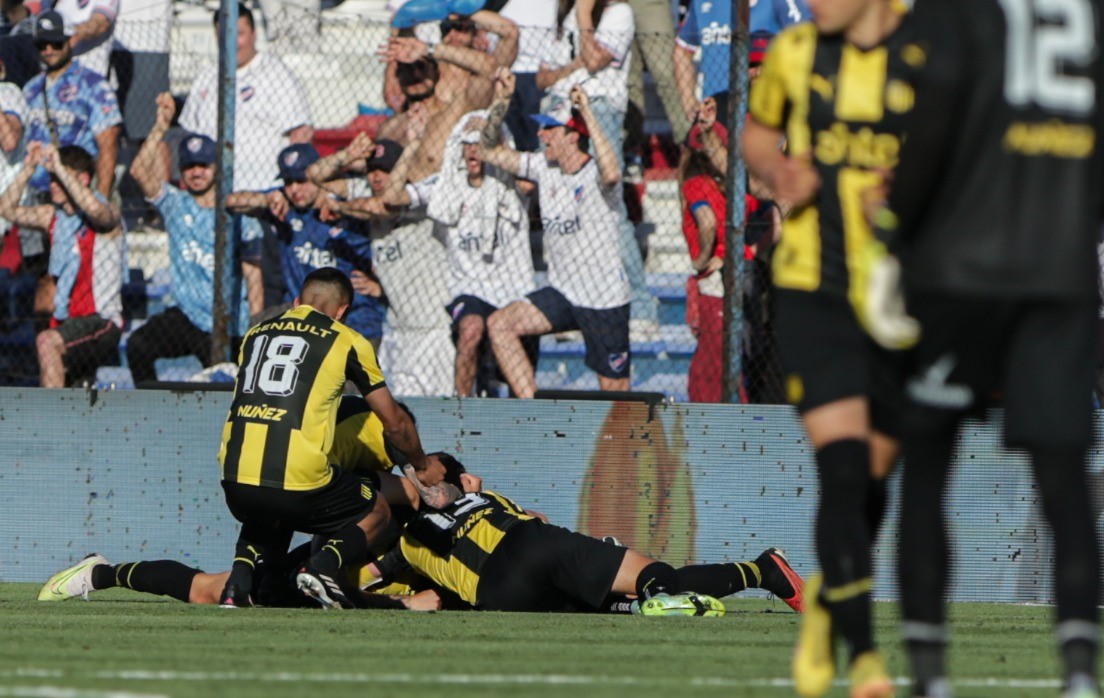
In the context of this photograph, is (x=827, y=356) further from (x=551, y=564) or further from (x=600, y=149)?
(x=600, y=149)

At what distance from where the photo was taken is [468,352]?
36.9 feet

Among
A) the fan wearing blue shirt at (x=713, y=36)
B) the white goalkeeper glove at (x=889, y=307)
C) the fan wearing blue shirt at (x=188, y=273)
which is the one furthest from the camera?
the fan wearing blue shirt at (x=188, y=273)

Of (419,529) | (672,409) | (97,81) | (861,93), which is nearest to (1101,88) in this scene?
(861,93)

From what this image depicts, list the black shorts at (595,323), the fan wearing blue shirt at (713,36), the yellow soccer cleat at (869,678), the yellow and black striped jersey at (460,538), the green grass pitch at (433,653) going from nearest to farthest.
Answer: the yellow soccer cleat at (869,678), the green grass pitch at (433,653), the yellow and black striped jersey at (460,538), the fan wearing blue shirt at (713,36), the black shorts at (595,323)

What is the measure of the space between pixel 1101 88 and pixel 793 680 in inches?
85.6

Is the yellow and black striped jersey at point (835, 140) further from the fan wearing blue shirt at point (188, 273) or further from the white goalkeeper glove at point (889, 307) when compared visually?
the fan wearing blue shirt at point (188, 273)

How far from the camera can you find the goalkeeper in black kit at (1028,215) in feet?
13.5

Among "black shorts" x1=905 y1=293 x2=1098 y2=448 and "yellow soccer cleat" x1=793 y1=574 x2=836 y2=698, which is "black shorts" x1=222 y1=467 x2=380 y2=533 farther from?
"black shorts" x1=905 y1=293 x2=1098 y2=448

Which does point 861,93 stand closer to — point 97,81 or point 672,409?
point 672,409

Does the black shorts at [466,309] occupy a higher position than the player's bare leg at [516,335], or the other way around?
the black shorts at [466,309]

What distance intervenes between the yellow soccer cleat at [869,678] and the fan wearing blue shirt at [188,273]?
25.0 feet

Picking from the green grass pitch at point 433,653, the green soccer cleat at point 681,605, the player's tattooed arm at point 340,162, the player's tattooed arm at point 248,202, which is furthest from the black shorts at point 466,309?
the green soccer cleat at point 681,605

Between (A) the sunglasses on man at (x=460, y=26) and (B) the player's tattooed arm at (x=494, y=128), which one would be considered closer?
(B) the player's tattooed arm at (x=494, y=128)

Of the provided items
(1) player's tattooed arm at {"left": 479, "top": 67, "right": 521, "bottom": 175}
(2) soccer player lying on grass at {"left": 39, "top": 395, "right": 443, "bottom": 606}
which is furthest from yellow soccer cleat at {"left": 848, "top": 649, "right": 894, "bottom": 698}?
(1) player's tattooed arm at {"left": 479, "top": 67, "right": 521, "bottom": 175}
